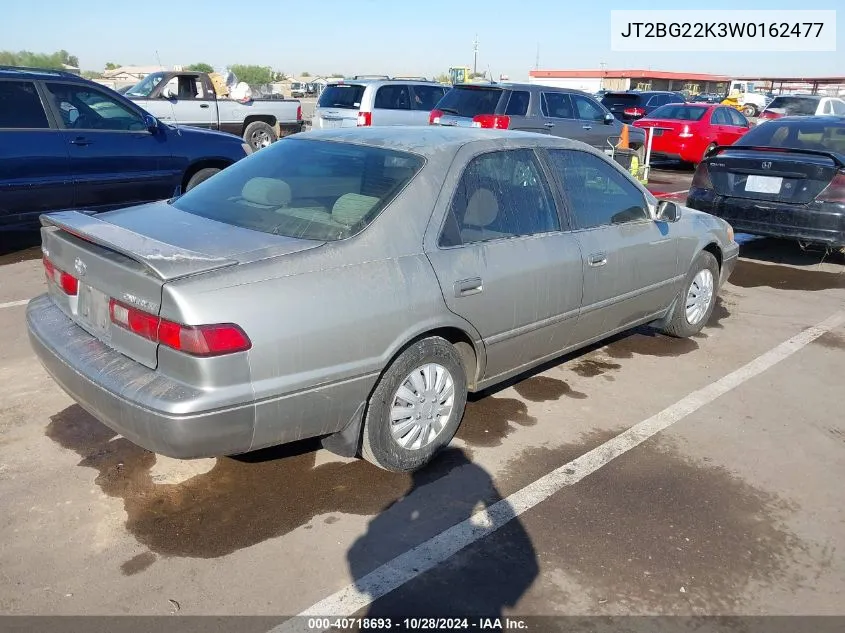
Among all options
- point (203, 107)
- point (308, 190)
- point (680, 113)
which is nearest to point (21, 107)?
point (308, 190)

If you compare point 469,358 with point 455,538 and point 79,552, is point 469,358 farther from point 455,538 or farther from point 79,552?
point 79,552

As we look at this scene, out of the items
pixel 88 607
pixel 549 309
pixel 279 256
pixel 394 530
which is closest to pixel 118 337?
pixel 279 256

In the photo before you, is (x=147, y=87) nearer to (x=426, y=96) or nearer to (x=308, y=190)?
(x=426, y=96)

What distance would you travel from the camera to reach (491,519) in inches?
125

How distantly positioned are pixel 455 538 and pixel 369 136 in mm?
2169

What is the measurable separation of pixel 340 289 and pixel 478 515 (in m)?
1.16

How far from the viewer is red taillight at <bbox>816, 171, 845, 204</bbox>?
7113 mm

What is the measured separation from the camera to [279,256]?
3.00m

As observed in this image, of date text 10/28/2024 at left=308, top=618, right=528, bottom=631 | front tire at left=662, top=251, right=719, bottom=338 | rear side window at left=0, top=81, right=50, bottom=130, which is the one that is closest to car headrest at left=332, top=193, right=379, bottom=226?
date text 10/28/2024 at left=308, top=618, right=528, bottom=631

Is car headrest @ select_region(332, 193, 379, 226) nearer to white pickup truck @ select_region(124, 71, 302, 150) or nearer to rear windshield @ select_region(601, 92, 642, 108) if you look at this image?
white pickup truck @ select_region(124, 71, 302, 150)

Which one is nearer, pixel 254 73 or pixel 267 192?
pixel 267 192

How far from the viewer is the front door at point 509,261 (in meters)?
3.55

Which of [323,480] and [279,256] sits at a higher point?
[279,256]

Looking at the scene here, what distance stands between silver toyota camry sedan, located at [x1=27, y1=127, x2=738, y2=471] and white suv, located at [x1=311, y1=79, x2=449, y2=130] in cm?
935
